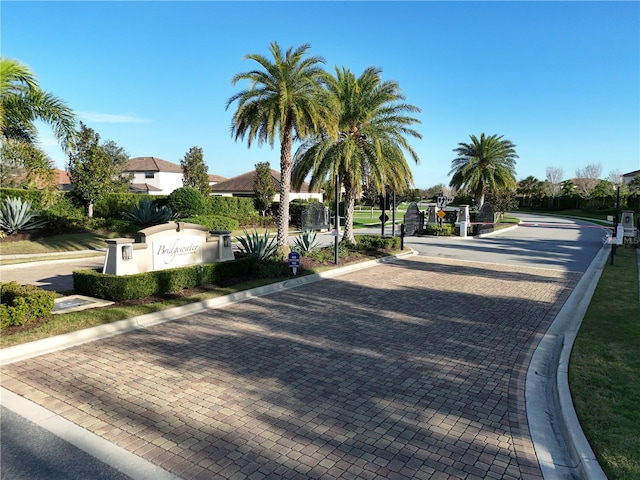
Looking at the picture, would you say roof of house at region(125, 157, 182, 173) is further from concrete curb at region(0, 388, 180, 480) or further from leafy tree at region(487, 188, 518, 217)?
concrete curb at region(0, 388, 180, 480)

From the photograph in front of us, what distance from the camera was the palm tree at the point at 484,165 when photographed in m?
38.2

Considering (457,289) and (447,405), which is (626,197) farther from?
(447,405)

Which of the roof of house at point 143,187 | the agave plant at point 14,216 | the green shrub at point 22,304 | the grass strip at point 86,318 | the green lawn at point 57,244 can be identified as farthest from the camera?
the roof of house at point 143,187

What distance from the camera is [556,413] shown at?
17.1ft

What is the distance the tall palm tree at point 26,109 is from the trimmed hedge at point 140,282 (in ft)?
11.3

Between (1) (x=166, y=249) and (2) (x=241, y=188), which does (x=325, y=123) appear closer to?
(1) (x=166, y=249)

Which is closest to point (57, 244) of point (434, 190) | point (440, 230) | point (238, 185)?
point (440, 230)

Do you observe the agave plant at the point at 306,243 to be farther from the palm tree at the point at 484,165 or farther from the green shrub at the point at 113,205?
the palm tree at the point at 484,165

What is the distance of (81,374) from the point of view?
6.12m

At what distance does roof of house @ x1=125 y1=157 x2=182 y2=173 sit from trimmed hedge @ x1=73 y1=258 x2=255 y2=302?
55.4 m

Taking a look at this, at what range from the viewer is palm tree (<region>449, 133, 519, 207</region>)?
38250 mm

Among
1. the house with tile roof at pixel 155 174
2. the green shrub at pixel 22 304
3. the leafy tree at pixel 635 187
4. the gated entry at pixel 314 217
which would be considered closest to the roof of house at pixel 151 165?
the house with tile roof at pixel 155 174

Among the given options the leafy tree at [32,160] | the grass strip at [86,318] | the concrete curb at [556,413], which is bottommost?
the concrete curb at [556,413]

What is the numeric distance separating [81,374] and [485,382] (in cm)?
589
